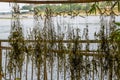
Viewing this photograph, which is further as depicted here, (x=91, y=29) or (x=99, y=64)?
(x=91, y=29)

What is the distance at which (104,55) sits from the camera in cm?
487

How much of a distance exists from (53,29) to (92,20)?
65 cm

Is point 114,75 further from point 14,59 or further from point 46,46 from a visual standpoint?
point 14,59

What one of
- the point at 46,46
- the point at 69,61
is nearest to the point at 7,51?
the point at 46,46


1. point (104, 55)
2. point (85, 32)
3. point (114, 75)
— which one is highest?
point (85, 32)

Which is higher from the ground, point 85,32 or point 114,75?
point 85,32

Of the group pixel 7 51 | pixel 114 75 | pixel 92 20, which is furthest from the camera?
pixel 7 51

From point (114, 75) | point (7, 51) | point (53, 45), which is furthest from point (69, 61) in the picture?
point (7, 51)

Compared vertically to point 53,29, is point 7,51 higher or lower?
lower

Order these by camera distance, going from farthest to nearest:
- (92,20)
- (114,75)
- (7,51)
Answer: (7,51) → (92,20) → (114,75)

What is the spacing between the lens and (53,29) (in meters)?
5.31

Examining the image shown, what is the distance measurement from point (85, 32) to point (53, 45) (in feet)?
1.84

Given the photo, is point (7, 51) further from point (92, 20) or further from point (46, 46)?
point (92, 20)

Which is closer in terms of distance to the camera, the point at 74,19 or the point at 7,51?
the point at 74,19
